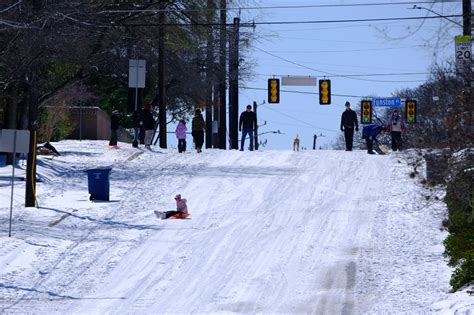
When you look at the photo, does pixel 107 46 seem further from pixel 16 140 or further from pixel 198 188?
pixel 16 140

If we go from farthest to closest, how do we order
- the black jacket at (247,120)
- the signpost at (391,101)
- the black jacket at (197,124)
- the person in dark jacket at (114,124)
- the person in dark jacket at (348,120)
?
the signpost at (391,101) → the person in dark jacket at (114,124) → the black jacket at (247,120) → the person in dark jacket at (348,120) → the black jacket at (197,124)

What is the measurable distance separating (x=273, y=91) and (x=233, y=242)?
3437 centimetres

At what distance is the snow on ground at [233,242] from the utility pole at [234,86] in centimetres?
1932

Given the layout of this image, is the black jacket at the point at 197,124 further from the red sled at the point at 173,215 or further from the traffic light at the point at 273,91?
the traffic light at the point at 273,91

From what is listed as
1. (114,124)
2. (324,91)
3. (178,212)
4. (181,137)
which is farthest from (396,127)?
(324,91)

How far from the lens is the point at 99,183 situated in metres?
27.9

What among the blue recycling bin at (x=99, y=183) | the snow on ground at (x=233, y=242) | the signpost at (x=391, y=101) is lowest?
the snow on ground at (x=233, y=242)

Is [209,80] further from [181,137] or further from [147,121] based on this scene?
[181,137]

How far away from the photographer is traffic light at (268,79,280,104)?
5594cm

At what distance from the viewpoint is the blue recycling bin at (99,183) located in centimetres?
2783

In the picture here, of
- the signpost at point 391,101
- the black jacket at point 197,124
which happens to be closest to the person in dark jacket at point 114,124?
the black jacket at point 197,124

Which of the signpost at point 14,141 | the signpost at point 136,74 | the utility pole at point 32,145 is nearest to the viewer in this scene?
the signpost at point 14,141

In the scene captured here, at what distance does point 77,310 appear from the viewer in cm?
1623

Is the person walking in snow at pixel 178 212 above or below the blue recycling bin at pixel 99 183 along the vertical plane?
below
